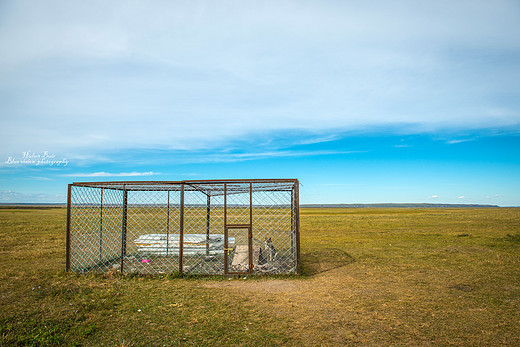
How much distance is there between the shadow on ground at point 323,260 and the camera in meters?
8.78

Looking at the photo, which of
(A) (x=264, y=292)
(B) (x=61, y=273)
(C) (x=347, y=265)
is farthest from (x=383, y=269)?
(B) (x=61, y=273)

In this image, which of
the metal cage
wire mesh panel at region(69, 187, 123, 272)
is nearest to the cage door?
the metal cage

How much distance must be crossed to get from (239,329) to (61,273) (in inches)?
225

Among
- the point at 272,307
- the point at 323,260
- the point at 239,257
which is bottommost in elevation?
the point at 323,260

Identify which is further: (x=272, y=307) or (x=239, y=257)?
(x=239, y=257)

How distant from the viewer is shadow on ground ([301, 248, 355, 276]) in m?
8.78

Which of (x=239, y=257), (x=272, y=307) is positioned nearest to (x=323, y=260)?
(x=239, y=257)

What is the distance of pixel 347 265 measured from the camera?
30.8ft

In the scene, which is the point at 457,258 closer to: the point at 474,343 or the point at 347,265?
the point at 347,265

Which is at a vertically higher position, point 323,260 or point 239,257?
point 239,257

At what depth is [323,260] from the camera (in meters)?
10.2

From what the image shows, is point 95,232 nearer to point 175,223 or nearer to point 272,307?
point 175,223

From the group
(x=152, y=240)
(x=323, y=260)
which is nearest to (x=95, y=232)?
(x=152, y=240)

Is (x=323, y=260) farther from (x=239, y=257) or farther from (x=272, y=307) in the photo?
(x=272, y=307)
